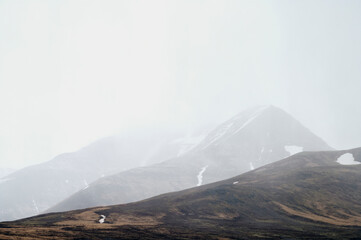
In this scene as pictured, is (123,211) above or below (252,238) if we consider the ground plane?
above

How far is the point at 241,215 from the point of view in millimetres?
96688

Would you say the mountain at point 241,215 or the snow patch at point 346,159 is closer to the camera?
the mountain at point 241,215

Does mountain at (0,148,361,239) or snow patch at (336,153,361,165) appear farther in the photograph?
snow patch at (336,153,361,165)

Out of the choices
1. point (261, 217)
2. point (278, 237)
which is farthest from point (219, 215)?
point (278, 237)

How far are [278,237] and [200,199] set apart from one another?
53.8 m

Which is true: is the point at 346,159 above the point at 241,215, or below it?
above

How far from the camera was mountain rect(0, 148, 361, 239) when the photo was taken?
63.0 meters

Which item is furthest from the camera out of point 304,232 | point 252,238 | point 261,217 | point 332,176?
point 332,176

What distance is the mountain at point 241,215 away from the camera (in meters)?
63.0

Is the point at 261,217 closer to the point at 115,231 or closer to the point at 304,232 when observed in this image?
the point at 304,232

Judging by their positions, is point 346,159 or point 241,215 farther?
point 346,159

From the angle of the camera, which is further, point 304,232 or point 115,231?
point 304,232

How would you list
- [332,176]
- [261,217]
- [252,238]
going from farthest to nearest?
[332,176]
[261,217]
[252,238]

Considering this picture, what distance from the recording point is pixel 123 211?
96125mm
